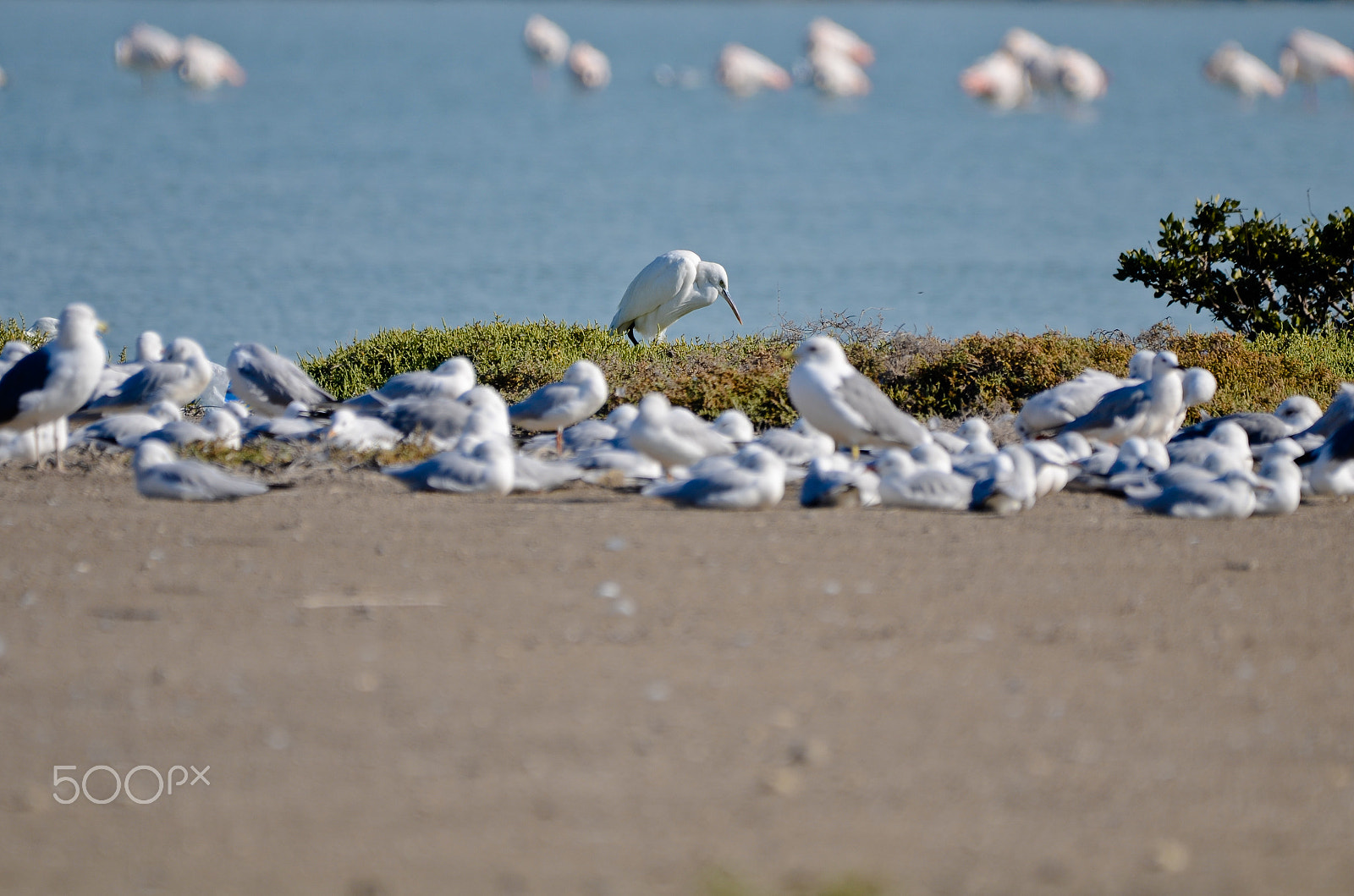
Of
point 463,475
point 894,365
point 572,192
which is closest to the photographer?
point 463,475

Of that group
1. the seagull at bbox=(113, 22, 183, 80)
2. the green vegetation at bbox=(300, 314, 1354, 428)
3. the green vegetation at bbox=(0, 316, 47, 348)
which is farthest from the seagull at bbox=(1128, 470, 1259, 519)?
the seagull at bbox=(113, 22, 183, 80)

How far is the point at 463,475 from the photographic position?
26.1 ft

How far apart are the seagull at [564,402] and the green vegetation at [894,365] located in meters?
1.33

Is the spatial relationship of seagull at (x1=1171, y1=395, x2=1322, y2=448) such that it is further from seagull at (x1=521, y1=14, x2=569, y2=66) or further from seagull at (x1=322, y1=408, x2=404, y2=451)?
seagull at (x1=521, y1=14, x2=569, y2=66)

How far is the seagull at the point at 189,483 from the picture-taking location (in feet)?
25.2

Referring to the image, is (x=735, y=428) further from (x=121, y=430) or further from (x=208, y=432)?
(x=121, y=430)

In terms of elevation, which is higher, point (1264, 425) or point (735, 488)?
point (1264, 425)

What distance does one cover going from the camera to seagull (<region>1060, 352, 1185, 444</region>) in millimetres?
8922

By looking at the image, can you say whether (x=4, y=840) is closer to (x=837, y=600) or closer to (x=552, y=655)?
(x=552, y=655)

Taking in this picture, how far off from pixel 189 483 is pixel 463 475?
141cm

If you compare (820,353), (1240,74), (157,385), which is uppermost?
(1240,74)

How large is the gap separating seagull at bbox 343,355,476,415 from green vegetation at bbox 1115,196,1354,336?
597cm

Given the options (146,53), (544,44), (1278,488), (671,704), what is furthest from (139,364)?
(544,44)

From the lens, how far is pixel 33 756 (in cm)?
464
